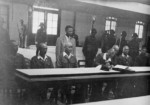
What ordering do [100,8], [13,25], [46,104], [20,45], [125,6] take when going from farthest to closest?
[125,6] < [100,8] < [46,104] < [20,45] < [13,25]

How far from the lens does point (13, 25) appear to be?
1.94 m

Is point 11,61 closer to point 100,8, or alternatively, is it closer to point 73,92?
point 73,92

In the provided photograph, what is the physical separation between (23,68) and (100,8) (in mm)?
1175

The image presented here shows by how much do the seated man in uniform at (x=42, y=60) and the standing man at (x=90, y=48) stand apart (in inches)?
18.5

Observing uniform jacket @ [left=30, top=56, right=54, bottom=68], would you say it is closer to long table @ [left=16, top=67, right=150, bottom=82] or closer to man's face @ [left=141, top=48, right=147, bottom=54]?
long table @ [left=16, top=67, right=150, bottom=82]

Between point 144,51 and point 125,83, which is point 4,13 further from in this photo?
point 144,51

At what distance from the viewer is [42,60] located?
8.07ft

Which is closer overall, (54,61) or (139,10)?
(54,61)

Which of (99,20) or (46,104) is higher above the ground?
(99,20)

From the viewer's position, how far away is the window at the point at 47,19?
2.12 meters

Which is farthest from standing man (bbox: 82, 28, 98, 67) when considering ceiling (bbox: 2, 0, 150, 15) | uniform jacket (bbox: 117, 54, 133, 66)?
uniform jacket (bbox: 117, 54, 133, 66)

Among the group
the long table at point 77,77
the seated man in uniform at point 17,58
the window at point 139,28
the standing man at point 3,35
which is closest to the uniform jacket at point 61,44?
the long table at point 77,77

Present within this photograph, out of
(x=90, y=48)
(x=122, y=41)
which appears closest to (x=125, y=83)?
(x=122, y=41)

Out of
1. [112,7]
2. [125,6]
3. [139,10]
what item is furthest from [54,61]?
[139,10]
